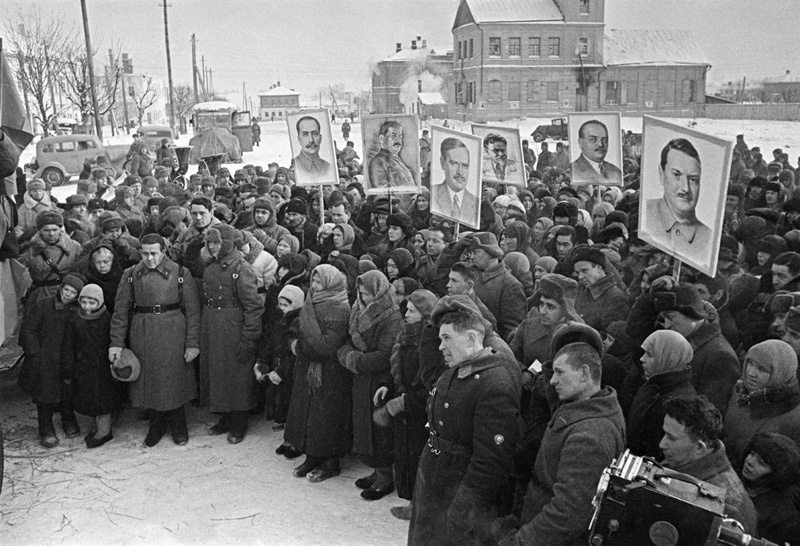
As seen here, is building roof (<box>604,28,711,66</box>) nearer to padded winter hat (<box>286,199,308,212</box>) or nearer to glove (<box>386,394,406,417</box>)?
padded winter hat (<box>286,199,308,212</box>)

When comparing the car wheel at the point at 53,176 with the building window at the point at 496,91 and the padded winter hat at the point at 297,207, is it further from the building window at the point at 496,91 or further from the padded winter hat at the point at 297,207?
the building window at the point at 496,91

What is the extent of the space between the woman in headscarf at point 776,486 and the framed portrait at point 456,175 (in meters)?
3.89

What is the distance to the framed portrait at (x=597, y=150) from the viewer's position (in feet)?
32.1

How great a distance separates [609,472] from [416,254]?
15.2 feet

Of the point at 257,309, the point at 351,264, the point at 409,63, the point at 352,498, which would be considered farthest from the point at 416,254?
the point at 409,63

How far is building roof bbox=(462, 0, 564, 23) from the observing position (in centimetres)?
5912

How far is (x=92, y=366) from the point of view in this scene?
242 inches

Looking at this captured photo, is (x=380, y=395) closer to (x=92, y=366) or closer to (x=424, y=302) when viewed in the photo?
(x=424, y=302)

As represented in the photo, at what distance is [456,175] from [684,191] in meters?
Result: 2.90

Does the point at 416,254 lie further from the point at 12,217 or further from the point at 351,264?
the point at 12,217

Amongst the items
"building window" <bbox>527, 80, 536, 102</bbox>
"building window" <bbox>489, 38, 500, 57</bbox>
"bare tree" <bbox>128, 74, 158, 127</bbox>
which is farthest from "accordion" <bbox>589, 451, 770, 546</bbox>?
"building window" <bbox>489, 38, 500, 57</bbox>

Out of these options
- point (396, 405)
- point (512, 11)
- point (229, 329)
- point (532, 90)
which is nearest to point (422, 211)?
point (229, 329)

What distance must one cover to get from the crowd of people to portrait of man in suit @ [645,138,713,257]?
0.89 ft

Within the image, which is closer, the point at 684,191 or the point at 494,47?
the point at 684,191
